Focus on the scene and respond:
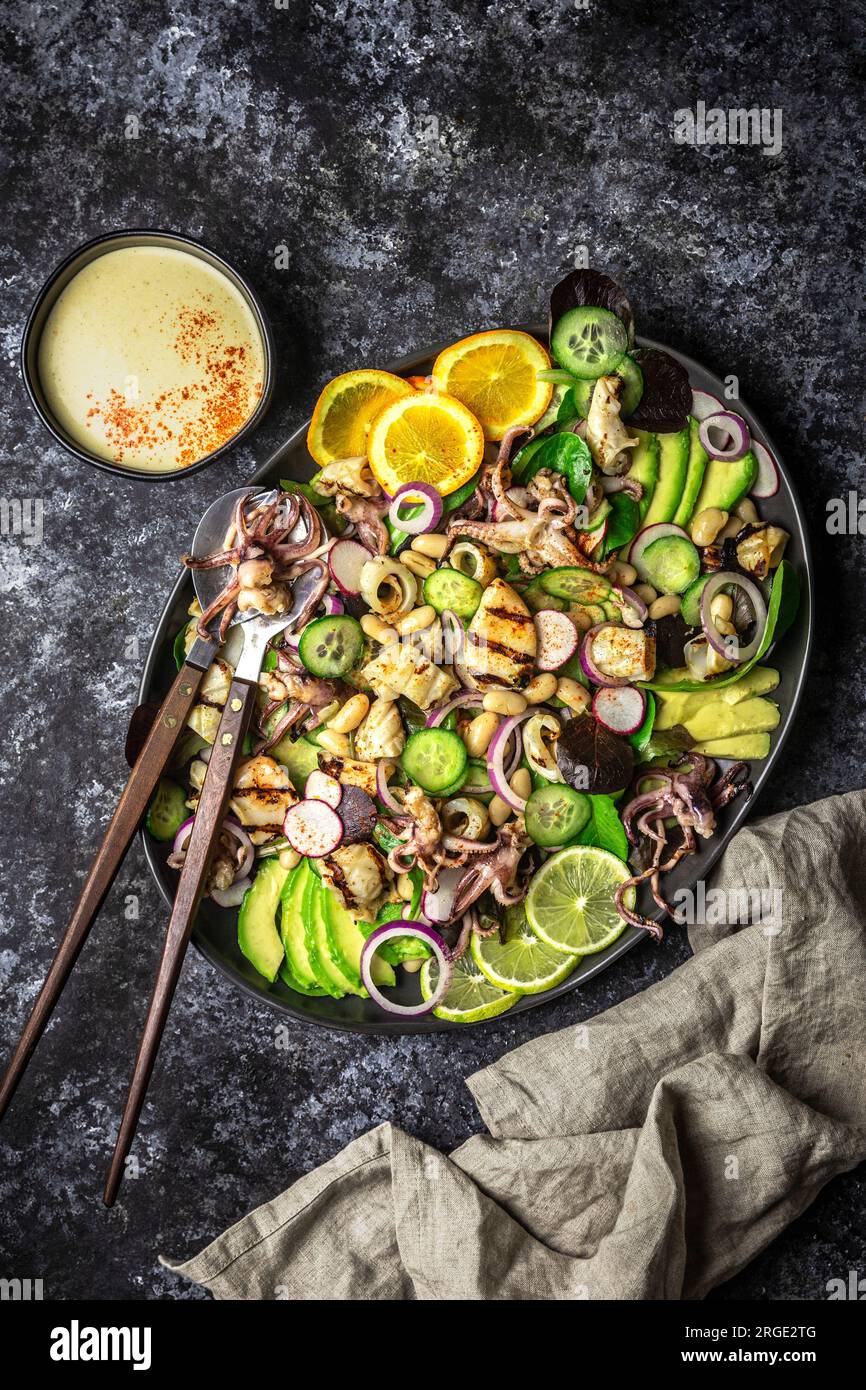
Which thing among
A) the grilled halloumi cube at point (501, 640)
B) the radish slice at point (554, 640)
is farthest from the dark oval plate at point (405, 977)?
the grilled halloumi cube at point (501, 640)

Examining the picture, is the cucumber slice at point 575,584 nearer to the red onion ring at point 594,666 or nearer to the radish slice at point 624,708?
the red onion ring at point 594,666

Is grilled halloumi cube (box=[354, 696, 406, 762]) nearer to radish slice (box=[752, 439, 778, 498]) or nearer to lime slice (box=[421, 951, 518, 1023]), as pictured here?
lime slice (box=[421, 951, 518, 1023])

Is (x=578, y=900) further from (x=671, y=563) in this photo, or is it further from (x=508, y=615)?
(x=671, y=563)

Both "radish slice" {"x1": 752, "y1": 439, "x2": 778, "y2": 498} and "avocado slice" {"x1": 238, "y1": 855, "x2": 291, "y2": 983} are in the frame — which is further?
"avocado slice" {"x1": 238, "y1": 855, "x2": 291, "y2": 983}

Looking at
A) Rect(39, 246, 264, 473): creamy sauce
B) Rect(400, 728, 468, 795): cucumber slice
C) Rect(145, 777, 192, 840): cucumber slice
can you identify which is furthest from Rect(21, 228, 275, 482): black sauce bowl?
Rect(400, 728, 468, 795): cucumber slice

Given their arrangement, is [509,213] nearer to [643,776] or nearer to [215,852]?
[643,776]

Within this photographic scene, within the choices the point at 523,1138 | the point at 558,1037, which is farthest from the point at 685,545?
the point at 523,1138
